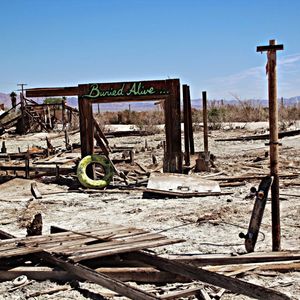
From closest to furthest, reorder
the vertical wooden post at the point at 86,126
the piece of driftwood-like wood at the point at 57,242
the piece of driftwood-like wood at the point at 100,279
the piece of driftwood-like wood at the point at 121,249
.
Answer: the piece of driftwood-like wood at the point at 100,279
the piece of driftwood-like wood at the point at 121,249
the piece of driftwood-like wood at the point at 57,242
the vertical wooden post at the point at 86,126

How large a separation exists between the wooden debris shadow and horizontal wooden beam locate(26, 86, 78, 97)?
8371 millimetres

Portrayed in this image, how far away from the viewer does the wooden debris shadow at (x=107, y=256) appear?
5566mm

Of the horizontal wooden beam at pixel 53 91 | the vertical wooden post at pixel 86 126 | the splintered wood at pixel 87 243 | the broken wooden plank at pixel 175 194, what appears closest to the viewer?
the splintered wood at pixel 87 243

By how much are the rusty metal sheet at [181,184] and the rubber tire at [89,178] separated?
4.50ft

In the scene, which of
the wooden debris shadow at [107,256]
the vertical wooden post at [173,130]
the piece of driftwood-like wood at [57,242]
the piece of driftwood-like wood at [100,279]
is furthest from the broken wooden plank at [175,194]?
the piece of driftwood-like wood at [100,279]

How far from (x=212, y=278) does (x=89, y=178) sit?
9361mm

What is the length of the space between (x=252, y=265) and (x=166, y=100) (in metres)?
8.99

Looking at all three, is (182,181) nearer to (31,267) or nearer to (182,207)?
(182,207)

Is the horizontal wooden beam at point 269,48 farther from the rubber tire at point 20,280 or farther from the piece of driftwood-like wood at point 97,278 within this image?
the rubber tire at point 20,280

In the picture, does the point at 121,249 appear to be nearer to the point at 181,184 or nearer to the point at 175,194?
the point at 175,194

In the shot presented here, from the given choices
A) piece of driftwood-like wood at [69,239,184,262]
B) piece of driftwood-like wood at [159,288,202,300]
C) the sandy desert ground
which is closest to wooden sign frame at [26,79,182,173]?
the sandy desert ground

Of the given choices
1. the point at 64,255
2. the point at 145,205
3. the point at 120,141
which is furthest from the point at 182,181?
the point at 120,141

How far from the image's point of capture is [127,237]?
743cm

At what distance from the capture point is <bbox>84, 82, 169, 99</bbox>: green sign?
596 inches
